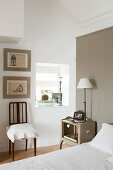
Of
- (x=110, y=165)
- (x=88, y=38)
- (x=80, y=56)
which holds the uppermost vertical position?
(x=88, y=38)

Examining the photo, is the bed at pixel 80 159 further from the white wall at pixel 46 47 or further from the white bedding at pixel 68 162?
the white wall at pixel 46 47

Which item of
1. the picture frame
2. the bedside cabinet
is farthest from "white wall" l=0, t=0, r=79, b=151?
the picture frame

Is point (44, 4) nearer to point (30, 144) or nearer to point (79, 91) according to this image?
point (79, 91)

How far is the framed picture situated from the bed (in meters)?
2.02

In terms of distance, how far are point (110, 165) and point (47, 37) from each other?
293 cm

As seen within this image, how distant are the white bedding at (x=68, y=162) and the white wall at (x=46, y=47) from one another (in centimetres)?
178

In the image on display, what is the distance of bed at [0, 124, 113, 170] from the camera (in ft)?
7.16

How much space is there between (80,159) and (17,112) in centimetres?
204

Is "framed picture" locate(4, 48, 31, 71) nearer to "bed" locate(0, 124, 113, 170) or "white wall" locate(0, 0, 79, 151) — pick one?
"white wall" locate(0, 0, 79, 151)

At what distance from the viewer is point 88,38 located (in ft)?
12.2

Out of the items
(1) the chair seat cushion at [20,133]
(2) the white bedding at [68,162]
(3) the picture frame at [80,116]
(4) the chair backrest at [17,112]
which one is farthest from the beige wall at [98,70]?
(4) the chair backrest at [17,112]

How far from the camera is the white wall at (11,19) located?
3408 millimetres

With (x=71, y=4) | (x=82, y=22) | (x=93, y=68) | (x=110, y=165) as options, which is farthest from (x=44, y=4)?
(x=110, y=165)

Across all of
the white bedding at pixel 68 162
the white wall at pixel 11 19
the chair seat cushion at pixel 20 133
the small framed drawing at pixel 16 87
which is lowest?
the white bedding at pixel 68 162
